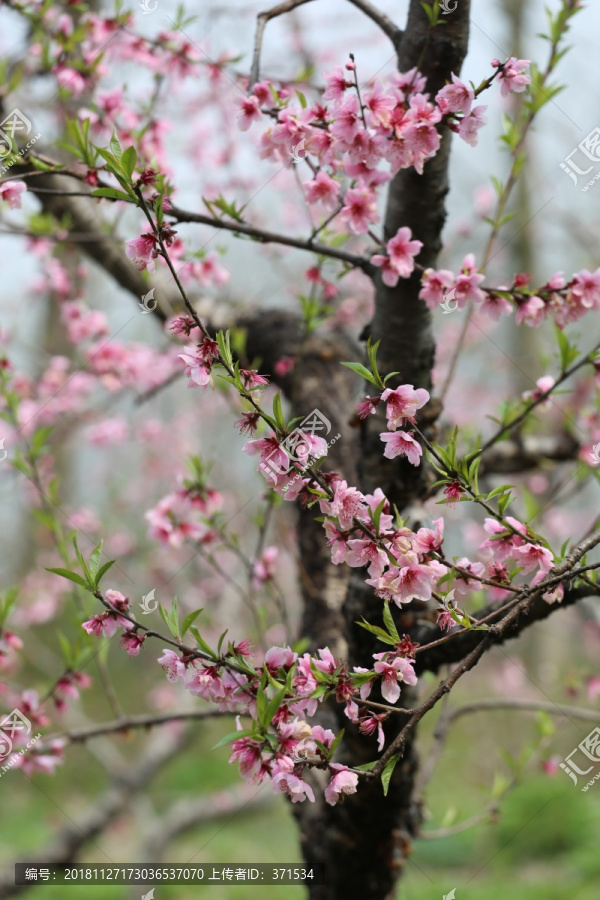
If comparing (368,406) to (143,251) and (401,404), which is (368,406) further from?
(143,251)

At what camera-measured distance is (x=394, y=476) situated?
4.89 feet

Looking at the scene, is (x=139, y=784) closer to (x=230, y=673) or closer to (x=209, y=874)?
(x=209, y=874)

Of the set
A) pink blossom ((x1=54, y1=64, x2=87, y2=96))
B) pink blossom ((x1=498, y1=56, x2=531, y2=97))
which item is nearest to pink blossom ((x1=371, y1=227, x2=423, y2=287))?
pink blossom ((x1=498, y1=56, x2=531, y2=97))

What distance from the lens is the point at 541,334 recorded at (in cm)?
830

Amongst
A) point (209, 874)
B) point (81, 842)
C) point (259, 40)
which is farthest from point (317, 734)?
point (209, 874)

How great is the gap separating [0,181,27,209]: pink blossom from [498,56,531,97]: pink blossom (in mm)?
962

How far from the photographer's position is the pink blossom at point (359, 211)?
54.8 inches

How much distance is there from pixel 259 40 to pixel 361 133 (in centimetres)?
32

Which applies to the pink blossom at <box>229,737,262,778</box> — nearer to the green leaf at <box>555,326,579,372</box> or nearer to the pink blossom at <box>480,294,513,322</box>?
the pink blossom at <box>480,294,513,322</box>

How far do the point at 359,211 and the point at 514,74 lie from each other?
37cm

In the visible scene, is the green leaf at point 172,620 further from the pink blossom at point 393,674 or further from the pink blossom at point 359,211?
the pink blossom at point 359,211

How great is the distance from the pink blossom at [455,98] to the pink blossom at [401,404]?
570 millimetres

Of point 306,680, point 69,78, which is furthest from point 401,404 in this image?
→ point 69,78

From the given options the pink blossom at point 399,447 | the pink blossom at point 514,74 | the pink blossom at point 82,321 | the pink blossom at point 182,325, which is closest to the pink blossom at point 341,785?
the pink blossom at point 399,447
